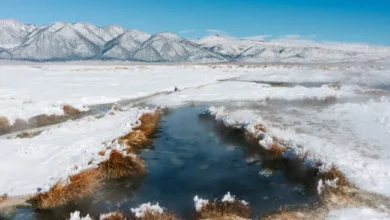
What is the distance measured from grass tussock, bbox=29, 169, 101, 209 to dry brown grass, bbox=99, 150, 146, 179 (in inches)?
33.2

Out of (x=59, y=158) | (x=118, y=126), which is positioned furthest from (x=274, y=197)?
(x=118, y=126)

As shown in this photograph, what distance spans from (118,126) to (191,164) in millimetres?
7169

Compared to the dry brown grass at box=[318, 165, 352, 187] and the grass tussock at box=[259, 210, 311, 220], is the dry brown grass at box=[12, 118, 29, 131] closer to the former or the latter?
the grass tussock at box=[259, 210, 311, 220]

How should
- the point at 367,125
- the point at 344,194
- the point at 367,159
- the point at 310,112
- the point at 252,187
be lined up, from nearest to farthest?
the point at 344,194, the point at 252,187, the point at 367,159, the point at 367,125, the point at 310,112

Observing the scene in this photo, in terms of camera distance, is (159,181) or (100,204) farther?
(159,181)

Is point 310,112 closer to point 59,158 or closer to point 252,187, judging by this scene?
point 252,187

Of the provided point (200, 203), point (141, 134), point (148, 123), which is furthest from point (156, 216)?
point (148, 123)

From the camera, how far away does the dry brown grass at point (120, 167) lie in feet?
39.7

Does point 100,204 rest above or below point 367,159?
below

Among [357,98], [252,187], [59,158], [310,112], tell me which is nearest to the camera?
[252,187]

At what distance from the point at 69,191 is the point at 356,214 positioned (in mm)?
7718

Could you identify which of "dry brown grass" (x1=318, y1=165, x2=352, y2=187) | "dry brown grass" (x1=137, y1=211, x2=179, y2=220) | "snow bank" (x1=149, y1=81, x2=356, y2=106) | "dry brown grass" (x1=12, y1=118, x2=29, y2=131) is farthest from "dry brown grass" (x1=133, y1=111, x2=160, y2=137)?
"dry brown grass" (x1=137, y1=211, x2=179, y2=220)

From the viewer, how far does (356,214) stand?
866cm

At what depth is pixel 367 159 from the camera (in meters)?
12.3
